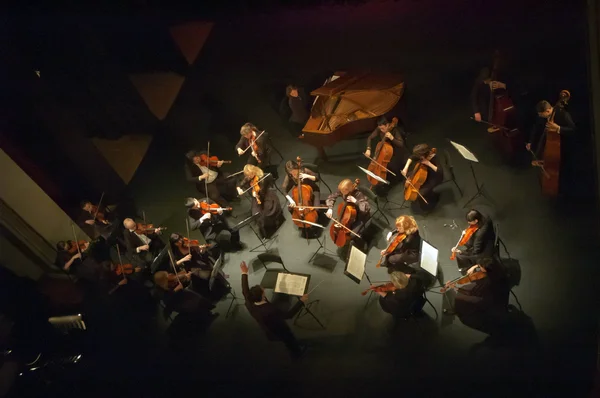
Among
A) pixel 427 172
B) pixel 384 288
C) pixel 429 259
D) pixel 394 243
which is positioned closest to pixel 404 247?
pixel 394 243

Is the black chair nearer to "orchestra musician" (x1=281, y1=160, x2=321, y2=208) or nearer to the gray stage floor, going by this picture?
the gray stage floor

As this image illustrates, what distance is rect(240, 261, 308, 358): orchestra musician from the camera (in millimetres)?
5664

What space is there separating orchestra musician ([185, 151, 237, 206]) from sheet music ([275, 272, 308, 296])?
2168 millimetres

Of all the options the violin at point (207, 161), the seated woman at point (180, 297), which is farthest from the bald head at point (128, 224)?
the violin at point (207, 161)

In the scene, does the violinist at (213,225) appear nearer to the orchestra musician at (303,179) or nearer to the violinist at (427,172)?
the orchestra musician at (303,179)

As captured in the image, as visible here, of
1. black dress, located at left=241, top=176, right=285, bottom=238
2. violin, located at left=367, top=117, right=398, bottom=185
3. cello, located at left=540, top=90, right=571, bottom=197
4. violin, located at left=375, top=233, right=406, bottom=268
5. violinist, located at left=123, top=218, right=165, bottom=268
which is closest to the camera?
violin, located at left=375, top=233, right=406, bottom=268

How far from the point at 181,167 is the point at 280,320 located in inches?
143

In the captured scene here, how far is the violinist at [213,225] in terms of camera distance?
6.94 metres

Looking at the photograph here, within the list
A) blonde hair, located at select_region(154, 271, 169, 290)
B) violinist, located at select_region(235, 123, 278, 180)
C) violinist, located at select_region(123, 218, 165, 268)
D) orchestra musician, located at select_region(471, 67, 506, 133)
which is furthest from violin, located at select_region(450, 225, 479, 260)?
violinist, located at select_region(123, 218, 165, 268)

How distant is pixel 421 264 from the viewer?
5543 millimetres

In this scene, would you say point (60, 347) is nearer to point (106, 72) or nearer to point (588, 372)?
point (106, 72)

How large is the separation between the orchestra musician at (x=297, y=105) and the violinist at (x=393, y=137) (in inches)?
48.3

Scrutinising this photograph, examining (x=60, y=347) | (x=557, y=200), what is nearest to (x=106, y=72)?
(x=60, y=347)

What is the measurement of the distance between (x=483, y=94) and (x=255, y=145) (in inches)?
142
